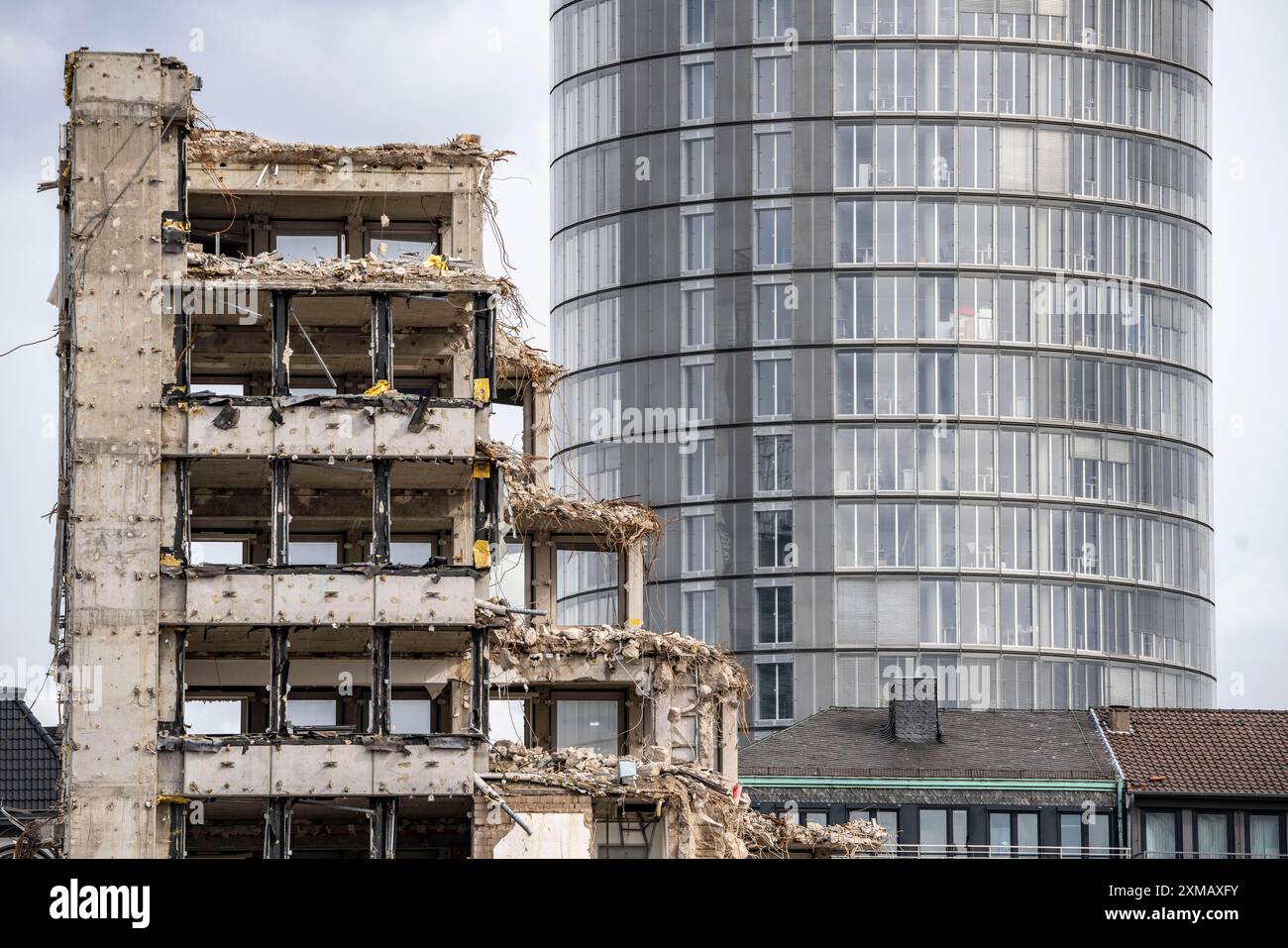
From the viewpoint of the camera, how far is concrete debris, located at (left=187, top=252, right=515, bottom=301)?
193 ft

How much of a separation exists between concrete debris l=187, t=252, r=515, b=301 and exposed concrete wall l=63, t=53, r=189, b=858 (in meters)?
1.19

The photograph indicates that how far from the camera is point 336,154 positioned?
64.8 metres

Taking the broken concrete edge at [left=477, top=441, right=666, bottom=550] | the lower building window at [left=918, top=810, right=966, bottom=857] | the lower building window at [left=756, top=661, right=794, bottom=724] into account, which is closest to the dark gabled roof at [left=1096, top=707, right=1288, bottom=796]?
the lower building window at [left=918, top=810, right=966, bottom=857]

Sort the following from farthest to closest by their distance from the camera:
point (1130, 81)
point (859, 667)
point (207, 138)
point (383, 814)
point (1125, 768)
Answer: point (1130, 81) < point (859, 667) < point (1125, 768) < point (207, 138) < point (383, 814)

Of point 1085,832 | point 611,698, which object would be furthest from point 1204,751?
point 611,698

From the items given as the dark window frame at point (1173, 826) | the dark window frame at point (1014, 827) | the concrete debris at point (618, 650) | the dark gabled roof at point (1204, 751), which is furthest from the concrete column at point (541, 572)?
the dark window frame at point (1173, 826)

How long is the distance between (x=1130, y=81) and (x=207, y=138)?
75740 mm

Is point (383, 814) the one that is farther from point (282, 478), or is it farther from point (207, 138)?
point (207, 138)

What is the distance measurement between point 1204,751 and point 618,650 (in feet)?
91.9

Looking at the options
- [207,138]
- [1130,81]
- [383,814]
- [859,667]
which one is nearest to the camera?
[383,814]

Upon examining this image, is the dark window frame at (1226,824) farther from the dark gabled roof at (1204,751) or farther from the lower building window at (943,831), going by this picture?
the lower building window at (943,831)

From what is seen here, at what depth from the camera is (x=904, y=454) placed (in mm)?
123750

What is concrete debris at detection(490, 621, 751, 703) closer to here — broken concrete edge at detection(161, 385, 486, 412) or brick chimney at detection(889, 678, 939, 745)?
broken concrete edge at detection(161, 385, 486, 412)

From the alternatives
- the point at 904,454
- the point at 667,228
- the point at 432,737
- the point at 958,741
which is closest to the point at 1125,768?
the point at 958,741
